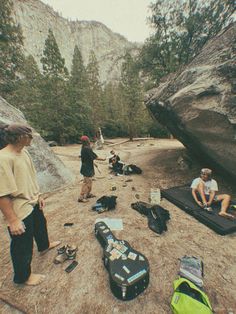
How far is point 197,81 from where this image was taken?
5.60 m

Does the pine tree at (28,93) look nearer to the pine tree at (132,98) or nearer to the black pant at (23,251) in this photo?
the pine tree at (132,98)

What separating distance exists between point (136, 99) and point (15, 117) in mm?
16895

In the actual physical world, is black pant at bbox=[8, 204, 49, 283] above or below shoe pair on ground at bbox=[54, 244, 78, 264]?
above

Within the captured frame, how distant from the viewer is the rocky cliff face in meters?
44.5

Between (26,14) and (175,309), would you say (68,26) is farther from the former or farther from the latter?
(175,309)

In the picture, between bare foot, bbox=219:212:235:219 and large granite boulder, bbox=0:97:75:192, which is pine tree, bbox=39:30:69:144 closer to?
large granite boulder, bbox=0:97:75:192

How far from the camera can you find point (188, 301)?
199cm

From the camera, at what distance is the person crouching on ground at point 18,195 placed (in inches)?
74.4

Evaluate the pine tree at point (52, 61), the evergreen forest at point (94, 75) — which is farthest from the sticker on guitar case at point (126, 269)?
the pine tree at point (52, 61)

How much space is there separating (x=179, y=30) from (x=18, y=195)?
15639 mm

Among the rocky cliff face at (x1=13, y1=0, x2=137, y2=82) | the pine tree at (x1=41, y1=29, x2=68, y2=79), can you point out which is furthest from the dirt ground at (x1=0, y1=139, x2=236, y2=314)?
the rocky cliff face at (x1=13, y1=0, x2=137, y2=82)

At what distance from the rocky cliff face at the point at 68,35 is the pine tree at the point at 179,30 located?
35572 millimetres

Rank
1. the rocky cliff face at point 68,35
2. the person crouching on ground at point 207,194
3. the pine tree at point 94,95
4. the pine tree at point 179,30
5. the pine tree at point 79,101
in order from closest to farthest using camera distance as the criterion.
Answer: the person crouching on ground at point 207,194
the pine tree at point 179,30
the pine tree at point 79,101
the pine tree at point 94,95
the rocky cliff face at point 68,35

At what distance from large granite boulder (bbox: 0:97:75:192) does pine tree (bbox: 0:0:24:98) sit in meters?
8.38
